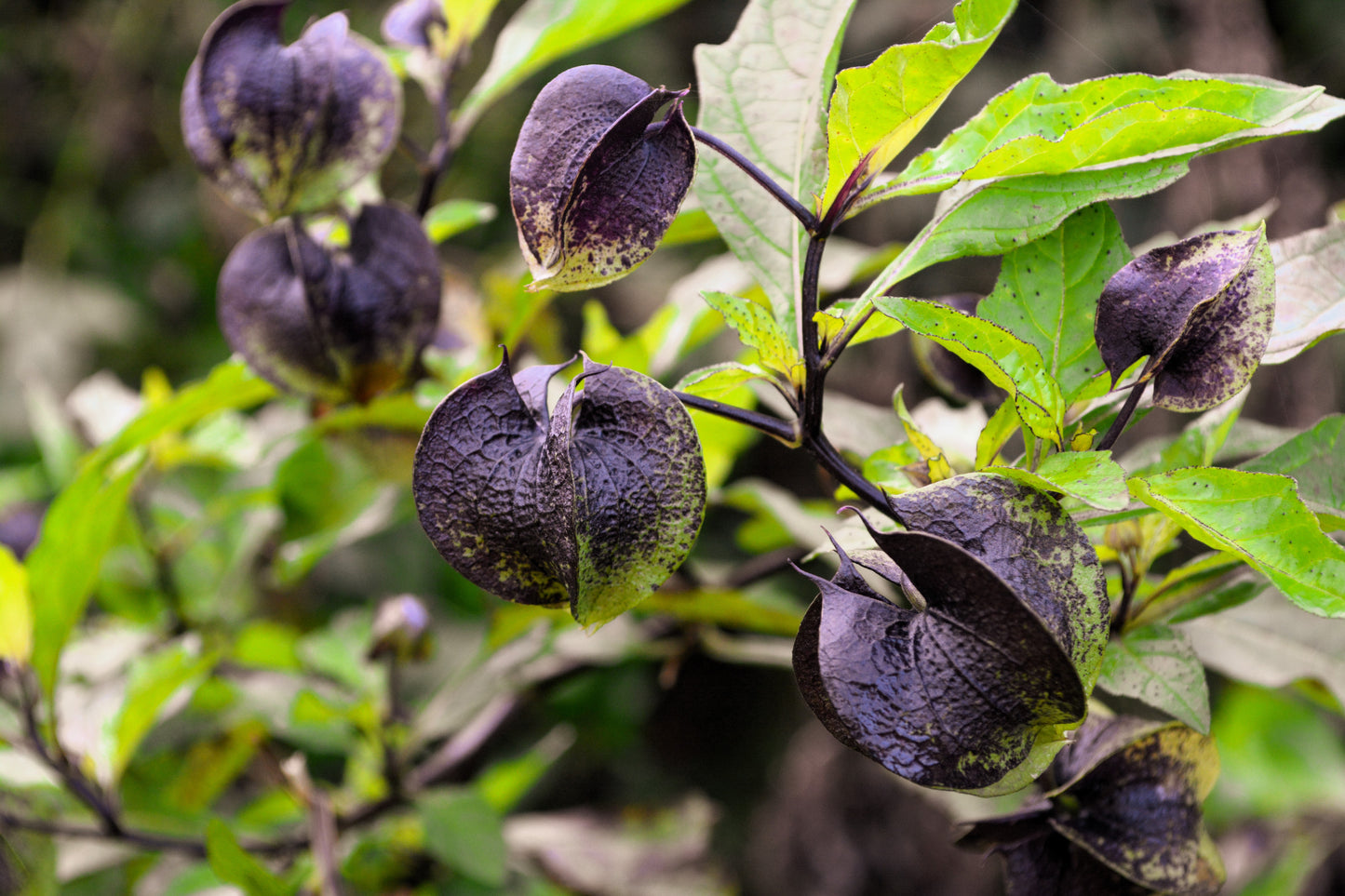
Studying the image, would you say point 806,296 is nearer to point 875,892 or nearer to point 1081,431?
point 1081,431

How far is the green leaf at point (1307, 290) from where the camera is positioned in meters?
0.31

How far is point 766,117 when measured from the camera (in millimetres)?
348

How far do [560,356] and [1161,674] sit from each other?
1.74 feet

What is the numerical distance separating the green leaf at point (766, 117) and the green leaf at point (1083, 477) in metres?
0.10

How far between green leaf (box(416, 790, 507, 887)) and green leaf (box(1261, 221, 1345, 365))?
45 centimetres

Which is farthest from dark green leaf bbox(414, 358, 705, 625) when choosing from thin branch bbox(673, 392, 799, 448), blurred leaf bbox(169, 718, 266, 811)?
blurred leaf bbox(169, 718, 266, 811)

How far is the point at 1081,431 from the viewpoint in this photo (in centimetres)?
31

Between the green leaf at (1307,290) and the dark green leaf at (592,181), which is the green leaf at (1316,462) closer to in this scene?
the green leaf at (1307,290)

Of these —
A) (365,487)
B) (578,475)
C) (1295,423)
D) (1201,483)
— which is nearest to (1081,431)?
(1201,483)

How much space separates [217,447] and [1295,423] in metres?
0.92

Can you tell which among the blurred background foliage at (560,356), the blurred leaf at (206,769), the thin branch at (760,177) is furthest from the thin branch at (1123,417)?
the blurred leaf at (206,769)

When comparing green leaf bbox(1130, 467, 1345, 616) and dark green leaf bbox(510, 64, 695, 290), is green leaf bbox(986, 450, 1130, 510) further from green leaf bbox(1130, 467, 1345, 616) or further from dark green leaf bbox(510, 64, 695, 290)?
dark green leaf bbox(510, 64, 695, 290)

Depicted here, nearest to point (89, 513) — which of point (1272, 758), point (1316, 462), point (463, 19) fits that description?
point (463, 19)

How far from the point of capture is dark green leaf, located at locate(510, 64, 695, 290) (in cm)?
27
